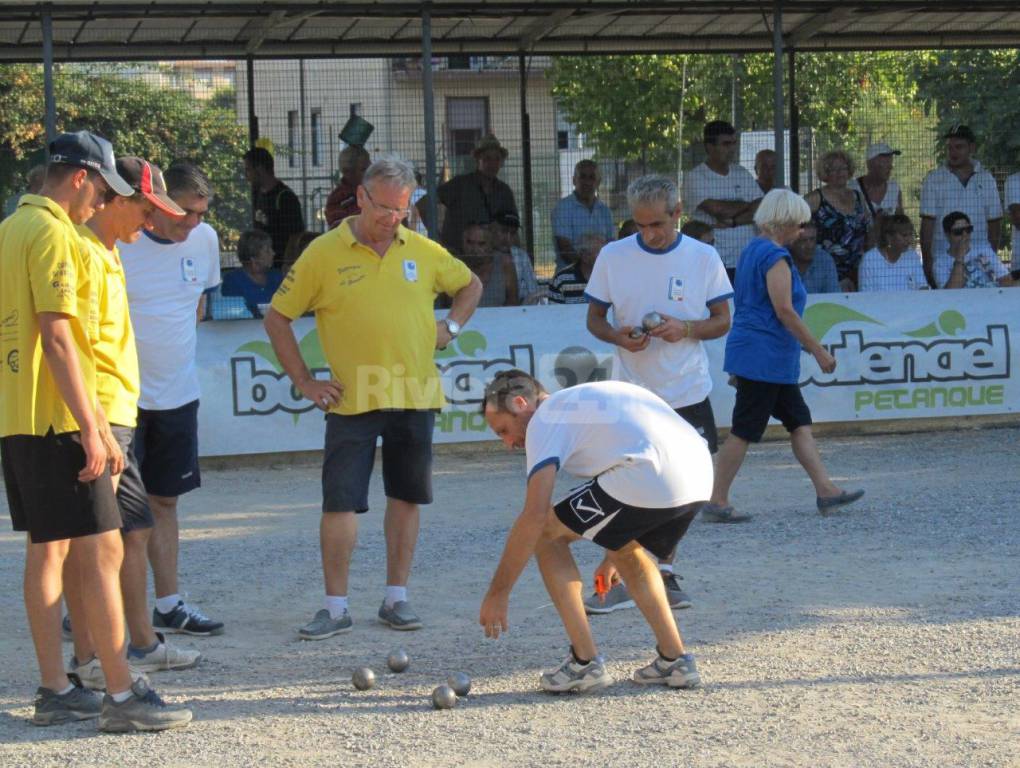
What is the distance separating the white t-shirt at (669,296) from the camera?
671 cm

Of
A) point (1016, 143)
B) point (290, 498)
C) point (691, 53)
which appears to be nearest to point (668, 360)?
point (290, 498)

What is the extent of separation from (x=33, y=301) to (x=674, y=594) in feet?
10.2

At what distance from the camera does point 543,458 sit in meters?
4.81

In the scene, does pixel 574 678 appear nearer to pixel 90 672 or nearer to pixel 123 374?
pixel 90 672

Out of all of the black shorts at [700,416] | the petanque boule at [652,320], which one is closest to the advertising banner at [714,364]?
the black shorts at [700,416]

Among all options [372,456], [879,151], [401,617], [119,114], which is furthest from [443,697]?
[119,114]

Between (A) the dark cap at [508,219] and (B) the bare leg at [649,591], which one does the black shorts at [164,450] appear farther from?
(A) the dark cap at [508,219]

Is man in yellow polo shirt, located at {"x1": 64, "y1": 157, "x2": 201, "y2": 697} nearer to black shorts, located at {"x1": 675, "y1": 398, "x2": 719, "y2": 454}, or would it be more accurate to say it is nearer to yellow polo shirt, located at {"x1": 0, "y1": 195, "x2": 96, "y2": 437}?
yellow polo shirt, located at {"x1": 0, "y1": 195, "x2": 96, "y2": 437}

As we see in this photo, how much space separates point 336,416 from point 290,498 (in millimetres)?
3692

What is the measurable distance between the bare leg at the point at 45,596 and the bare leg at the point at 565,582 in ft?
5.42

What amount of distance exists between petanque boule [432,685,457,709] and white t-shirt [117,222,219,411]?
1889mm

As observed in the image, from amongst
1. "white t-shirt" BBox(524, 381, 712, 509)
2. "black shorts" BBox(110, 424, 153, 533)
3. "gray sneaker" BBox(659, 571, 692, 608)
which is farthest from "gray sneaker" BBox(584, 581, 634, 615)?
"black shorts" BBox(110, 424, 153, 533)

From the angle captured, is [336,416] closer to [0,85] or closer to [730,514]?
[730,514]

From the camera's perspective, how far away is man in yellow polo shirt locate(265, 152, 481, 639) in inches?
242
